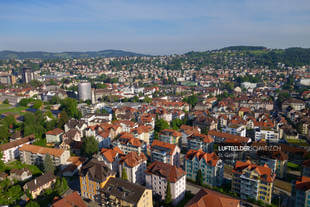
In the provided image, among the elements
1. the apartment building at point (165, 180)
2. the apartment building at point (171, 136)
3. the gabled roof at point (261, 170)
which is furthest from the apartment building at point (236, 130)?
the apartment building at point (165, 180)

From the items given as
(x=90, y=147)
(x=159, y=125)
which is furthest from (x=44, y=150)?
(x=159, y=125)

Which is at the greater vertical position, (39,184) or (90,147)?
(90,147)

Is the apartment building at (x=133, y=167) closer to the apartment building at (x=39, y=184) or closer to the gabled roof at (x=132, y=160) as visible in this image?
the gabled roof at (x=132, y=160)

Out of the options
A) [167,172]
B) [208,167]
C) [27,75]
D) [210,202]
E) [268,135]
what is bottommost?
[268,135]

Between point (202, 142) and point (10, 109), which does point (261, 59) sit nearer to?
point (202, 142)

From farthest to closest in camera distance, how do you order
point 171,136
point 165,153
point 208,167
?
point 171,136 < point 165,153 < point 208,167

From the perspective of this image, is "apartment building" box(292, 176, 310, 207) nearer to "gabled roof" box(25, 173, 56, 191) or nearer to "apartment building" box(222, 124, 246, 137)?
"apartment building" box(222, 124, 246, 137)

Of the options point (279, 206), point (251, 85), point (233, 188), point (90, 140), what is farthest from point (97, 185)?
point (251, 85)
